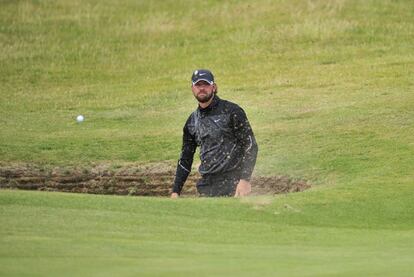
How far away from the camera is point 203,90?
15.6 meters

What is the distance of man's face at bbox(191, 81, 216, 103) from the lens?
15516mm

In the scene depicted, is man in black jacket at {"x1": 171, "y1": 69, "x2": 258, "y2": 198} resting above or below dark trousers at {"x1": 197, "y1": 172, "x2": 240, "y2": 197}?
above

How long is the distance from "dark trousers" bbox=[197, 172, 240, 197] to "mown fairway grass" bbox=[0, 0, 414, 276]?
3.46ft

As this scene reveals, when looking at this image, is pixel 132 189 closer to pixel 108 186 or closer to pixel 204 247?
pixel 108 186

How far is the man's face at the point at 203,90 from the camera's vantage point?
15.5 meters

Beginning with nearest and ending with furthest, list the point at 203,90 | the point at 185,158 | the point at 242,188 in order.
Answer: the point at 242,188
the point at 203,90
the point at 185,158

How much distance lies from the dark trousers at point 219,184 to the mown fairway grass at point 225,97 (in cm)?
105

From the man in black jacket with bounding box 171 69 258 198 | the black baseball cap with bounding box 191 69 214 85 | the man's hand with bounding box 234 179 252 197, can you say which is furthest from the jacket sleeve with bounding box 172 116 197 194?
the man's hand with bounding box 234 179 252 197

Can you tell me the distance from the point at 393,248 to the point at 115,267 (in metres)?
3.00

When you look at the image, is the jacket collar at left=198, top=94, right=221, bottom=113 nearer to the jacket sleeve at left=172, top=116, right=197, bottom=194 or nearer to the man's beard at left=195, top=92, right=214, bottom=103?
the man's beard at left=195, top=92, right=214, bottom=103

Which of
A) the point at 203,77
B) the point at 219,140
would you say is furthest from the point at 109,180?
the point at 203,77

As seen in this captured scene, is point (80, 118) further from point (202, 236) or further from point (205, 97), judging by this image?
point (202, 236)

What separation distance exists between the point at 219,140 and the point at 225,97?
36.0ft

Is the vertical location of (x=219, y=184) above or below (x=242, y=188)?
below
